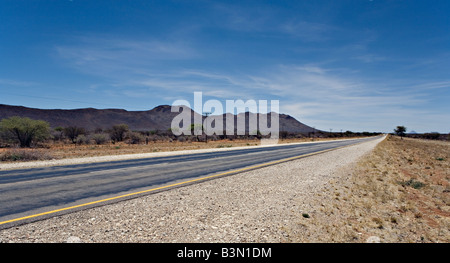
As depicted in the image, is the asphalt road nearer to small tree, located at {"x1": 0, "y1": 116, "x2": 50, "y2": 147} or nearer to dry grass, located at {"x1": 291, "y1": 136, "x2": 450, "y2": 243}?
dry grass, located at {"x1": 291, "y1": 136, "x2": 450, "y2": 243}

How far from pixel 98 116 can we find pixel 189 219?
117030 millimetres

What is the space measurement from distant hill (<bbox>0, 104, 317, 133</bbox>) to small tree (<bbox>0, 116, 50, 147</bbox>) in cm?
6569

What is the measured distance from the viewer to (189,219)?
5262 millimetres

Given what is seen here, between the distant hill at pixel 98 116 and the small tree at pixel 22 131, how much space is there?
65688 mm

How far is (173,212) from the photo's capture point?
A: 223 inches

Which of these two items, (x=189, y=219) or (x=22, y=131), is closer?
(x=189, y=219)

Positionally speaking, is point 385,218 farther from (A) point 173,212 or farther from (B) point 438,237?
(A) point 173,212

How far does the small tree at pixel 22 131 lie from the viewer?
99.8 feet

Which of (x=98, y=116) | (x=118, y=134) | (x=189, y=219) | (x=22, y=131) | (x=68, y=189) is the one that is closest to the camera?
(x=189, y=219)

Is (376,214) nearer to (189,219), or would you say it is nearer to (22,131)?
(189,219)

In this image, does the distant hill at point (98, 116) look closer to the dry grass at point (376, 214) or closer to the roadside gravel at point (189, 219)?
the roadside gravel at point (189, 219)

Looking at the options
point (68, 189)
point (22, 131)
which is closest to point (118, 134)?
point (22, 131)
